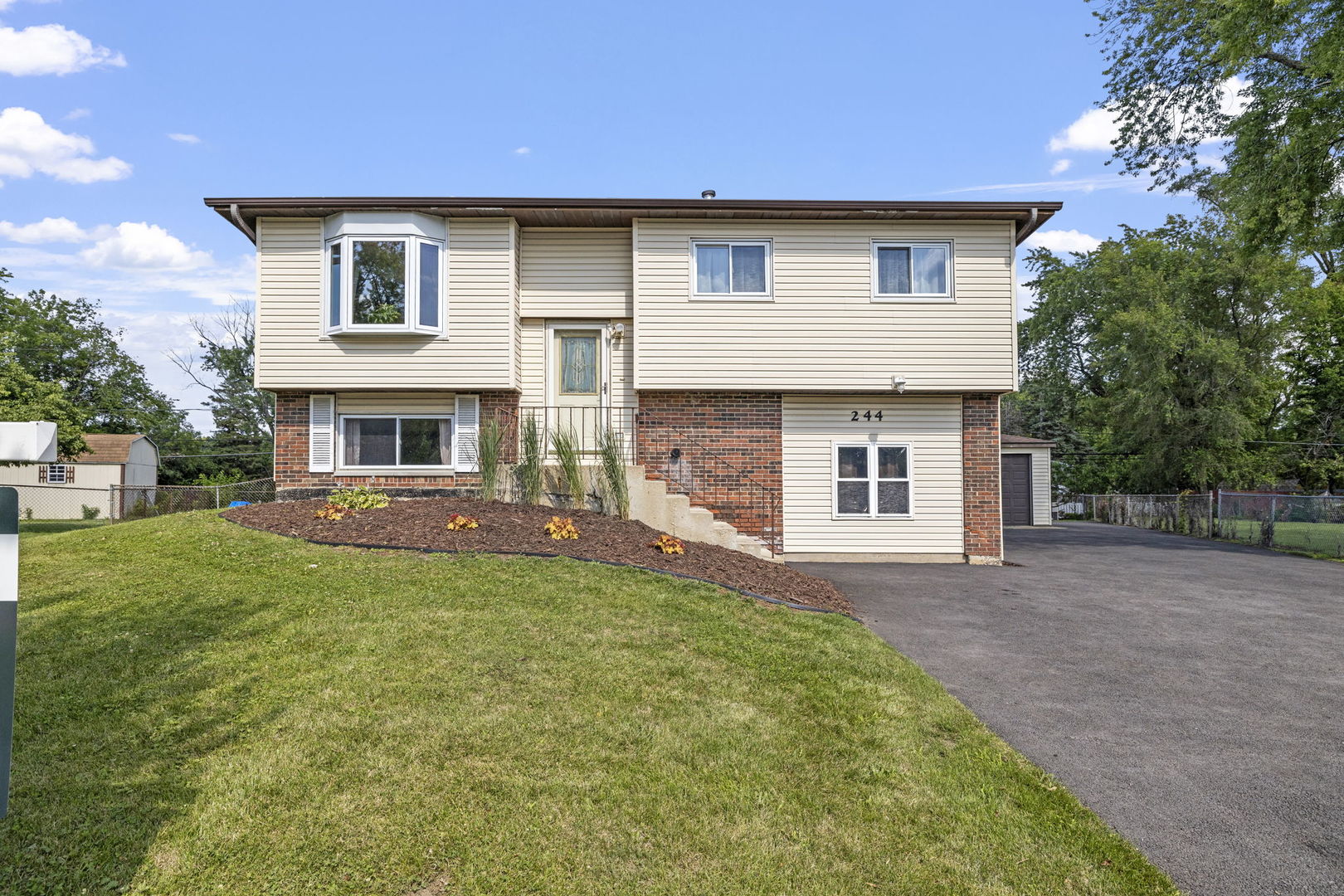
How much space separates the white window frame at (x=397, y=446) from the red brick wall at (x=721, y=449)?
3.07m

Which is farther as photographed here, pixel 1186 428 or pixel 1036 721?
pixel 1186 428

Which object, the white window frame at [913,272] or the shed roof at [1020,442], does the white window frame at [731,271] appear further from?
the shed roof at [1020,442]

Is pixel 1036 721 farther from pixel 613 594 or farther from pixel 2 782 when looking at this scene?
pixel 2 782

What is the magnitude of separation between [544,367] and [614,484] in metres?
3.31

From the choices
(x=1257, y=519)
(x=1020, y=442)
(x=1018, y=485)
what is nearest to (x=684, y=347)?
(x=1257, y=519)

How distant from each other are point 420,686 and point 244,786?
1.26m

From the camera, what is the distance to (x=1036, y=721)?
211 inches

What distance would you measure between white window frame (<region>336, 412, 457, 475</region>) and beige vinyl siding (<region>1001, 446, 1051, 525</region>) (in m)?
18.2

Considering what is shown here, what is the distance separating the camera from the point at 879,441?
523 inches

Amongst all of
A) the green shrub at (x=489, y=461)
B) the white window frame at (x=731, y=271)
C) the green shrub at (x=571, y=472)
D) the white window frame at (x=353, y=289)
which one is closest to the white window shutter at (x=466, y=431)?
the green shrub at (x=489, y=461)

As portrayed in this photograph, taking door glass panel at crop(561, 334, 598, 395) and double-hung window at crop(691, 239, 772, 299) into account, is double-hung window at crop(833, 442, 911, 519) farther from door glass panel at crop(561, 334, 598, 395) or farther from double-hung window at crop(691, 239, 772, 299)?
door glass panel at crop(561, 334, 598, 395)

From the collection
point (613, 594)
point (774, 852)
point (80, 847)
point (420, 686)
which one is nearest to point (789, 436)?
point (613, 594)

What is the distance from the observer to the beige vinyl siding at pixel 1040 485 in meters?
24.4

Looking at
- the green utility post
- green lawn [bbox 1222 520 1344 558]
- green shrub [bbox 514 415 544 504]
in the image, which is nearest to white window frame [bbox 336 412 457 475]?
green shrub [bbox 514 415 544 504]
